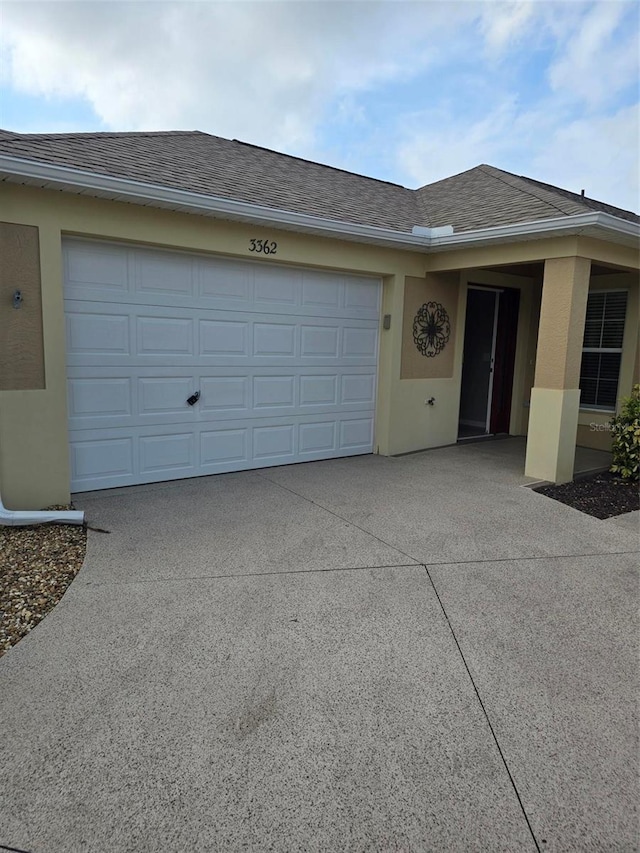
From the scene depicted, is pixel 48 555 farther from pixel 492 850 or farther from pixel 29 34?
pixel 29 34

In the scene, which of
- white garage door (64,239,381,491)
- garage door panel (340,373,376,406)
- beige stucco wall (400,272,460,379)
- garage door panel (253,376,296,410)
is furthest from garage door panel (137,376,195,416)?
beige stucco wall (400,272,460,379)

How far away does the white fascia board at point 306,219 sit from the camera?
15.9 feet

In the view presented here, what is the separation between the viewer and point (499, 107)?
40.8 feet

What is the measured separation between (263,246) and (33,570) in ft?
13.8

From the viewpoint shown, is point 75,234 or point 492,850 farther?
point 75,234

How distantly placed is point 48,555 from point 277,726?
262 centimetres

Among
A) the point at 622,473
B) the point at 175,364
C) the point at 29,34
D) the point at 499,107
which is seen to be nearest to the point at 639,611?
the point at 622,473

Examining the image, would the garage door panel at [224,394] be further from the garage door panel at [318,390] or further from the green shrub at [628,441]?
the green shrub at [628,441]

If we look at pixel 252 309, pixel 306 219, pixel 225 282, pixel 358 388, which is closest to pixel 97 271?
pixel 225 282

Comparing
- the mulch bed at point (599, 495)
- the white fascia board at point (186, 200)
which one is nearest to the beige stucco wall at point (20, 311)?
the white fascia board at point (186, 200)

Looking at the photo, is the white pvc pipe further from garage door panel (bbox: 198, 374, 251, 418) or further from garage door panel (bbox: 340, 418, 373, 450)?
garage door panel (bbox: 340, 418, 373, 450)

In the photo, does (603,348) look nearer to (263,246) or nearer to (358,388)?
(358,388)

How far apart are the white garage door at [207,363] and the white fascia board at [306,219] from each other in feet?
2.02

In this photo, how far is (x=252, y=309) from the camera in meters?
6.66
